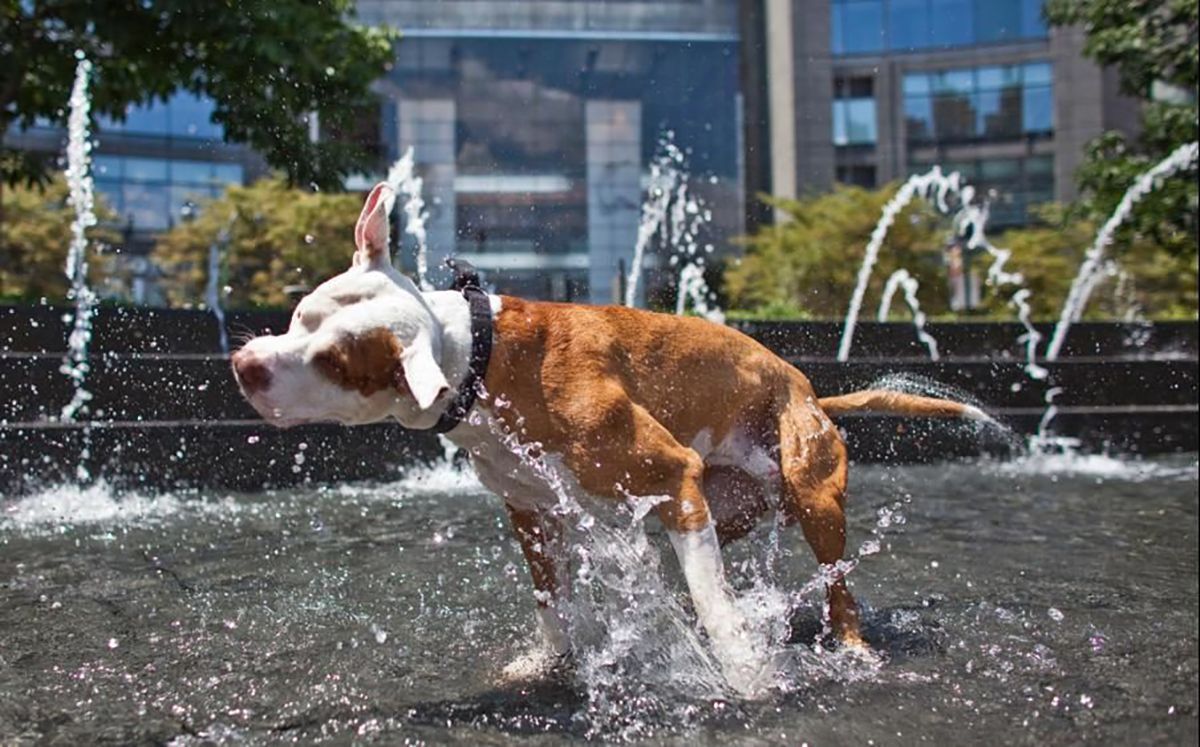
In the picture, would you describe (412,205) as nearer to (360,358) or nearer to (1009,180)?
(360,358)

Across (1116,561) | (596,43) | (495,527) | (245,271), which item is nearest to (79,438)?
(495,527)

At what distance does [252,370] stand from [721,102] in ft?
134

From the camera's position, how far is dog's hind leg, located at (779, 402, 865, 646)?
12.2 ft

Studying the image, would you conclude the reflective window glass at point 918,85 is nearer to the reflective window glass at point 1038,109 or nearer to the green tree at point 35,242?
the reflective window glass at point 1038,109

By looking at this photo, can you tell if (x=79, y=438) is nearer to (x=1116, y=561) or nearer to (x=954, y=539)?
(x=954, y=539)

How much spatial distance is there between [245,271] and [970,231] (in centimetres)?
2078

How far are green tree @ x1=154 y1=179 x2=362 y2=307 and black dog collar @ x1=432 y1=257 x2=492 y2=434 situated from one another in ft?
67.5

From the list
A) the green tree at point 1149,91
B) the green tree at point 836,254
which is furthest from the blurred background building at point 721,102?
the green tree at point 1149,91

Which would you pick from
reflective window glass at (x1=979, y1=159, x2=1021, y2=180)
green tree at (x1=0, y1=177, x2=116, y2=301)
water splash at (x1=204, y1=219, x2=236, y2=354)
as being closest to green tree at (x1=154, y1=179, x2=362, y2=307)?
water splash at (x1=204, y1=219, x2=236, y2=354)

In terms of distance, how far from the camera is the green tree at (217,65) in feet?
34.4

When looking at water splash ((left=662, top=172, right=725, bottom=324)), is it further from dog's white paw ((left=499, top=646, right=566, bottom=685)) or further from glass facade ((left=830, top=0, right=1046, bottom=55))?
glass facade ((left=830, top=0, right=1046, bottom=55))

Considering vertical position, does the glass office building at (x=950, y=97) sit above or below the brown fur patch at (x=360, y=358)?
above

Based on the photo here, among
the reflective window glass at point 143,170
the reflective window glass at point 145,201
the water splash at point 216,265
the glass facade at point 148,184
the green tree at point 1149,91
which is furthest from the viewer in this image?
the reflective window glass at point 143,170

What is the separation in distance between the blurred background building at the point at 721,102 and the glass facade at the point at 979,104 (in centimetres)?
7
